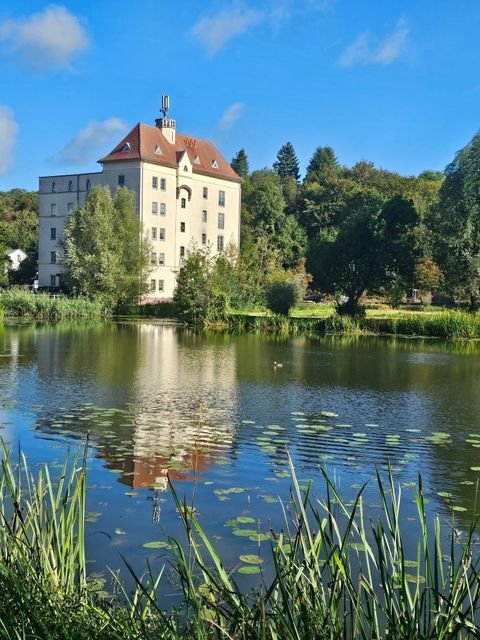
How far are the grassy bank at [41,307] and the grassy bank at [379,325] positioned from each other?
35.4 ft

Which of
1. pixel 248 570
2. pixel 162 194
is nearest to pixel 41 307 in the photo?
pixel 162 194

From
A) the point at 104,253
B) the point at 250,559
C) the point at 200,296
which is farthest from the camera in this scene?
the point at 104,253

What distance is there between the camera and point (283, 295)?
47.5 metres

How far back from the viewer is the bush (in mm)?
47188

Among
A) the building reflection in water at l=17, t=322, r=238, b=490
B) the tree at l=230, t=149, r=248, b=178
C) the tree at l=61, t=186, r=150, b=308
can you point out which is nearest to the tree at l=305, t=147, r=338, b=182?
the tree at l=230, t=149, r=248, b=178

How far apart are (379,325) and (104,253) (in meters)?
21.4

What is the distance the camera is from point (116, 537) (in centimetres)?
665

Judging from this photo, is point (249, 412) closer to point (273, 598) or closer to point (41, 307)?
point (273, 598)

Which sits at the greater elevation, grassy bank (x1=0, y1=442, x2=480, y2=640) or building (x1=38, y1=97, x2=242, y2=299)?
building (x1=38, y1=97, x2=242, y2=299)

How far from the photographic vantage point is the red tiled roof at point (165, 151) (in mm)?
69438

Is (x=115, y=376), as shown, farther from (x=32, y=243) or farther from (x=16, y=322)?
(x=32, y=243)

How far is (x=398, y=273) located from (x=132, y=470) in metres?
45.5

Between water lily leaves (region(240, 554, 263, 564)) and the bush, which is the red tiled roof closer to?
the bush

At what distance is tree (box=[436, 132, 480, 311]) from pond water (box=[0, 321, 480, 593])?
1866cm
